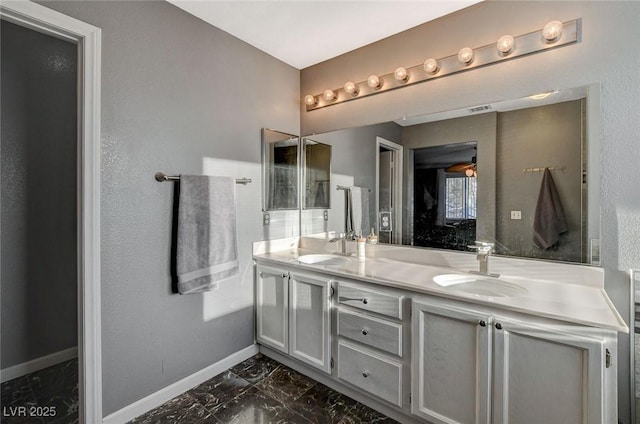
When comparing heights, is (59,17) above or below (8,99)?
above

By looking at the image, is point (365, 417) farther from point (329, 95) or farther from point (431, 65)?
point (329, 95)

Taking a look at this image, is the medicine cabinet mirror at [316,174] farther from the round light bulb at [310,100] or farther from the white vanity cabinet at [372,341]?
the white vanity cabinet at [372,341]

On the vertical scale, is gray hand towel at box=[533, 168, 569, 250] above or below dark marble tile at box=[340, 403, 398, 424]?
above

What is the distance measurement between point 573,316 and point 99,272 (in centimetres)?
219

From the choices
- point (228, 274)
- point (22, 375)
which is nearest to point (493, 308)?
point (228, 274)

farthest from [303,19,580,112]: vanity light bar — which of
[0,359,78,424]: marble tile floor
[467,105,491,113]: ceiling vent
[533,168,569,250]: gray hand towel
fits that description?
[0,359,78,424]: marble tile floor

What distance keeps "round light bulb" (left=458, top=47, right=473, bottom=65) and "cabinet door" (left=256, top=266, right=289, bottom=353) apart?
1.84 m

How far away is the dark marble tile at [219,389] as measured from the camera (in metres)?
1.89

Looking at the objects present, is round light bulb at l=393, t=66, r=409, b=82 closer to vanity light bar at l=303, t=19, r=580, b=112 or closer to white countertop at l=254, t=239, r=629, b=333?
vanity light bar at l=303, t=19, r=580, b=112

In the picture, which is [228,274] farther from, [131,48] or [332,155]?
[131,48]

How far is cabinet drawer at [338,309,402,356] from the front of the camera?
162 centimetres

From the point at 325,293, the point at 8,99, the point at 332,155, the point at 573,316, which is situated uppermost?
the point at 8,99

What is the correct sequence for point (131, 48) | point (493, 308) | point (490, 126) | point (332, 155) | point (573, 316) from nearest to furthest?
point (573, 316), point (493, 308), point (131, 48), point (490, 126), point (332, 155)

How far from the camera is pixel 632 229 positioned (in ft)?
4.79
